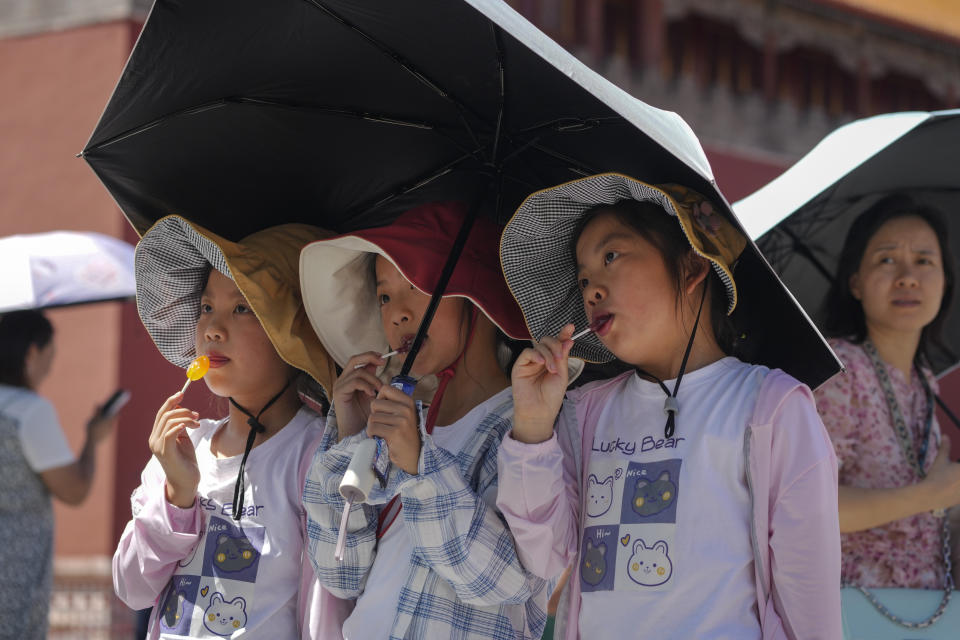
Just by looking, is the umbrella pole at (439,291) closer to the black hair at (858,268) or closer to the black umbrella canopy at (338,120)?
the black umbrella canopy at (338,120)

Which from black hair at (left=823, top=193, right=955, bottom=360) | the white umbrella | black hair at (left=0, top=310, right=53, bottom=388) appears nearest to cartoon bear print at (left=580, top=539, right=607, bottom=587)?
black hair at (left=823, top=193, right=955, bottom=360)

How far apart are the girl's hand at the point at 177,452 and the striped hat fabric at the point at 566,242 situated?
32.9 inches

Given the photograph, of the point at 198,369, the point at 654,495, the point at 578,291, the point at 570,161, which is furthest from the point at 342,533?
the point at 570,161

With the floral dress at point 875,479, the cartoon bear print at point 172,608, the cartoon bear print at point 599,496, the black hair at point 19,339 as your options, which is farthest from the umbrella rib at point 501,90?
the black hair at point 19,339

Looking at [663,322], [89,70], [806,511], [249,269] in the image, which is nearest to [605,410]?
[663,322]

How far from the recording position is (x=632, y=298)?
212 centimetres

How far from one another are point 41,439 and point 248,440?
4.95 feet

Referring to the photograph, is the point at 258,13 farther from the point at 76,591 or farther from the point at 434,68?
the point at 76,591

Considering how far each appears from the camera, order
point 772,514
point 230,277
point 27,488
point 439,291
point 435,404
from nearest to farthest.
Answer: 1. point 772,514
2. point 439,291
3. point 435,404
4. point 230,277
5. point 27,488

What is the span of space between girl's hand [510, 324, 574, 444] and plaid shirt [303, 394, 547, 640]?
0.18 metres

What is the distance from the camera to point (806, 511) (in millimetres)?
1885

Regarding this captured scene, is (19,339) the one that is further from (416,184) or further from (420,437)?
(420,437)

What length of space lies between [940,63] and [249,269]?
818 cm

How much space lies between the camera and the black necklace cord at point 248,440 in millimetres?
2486
